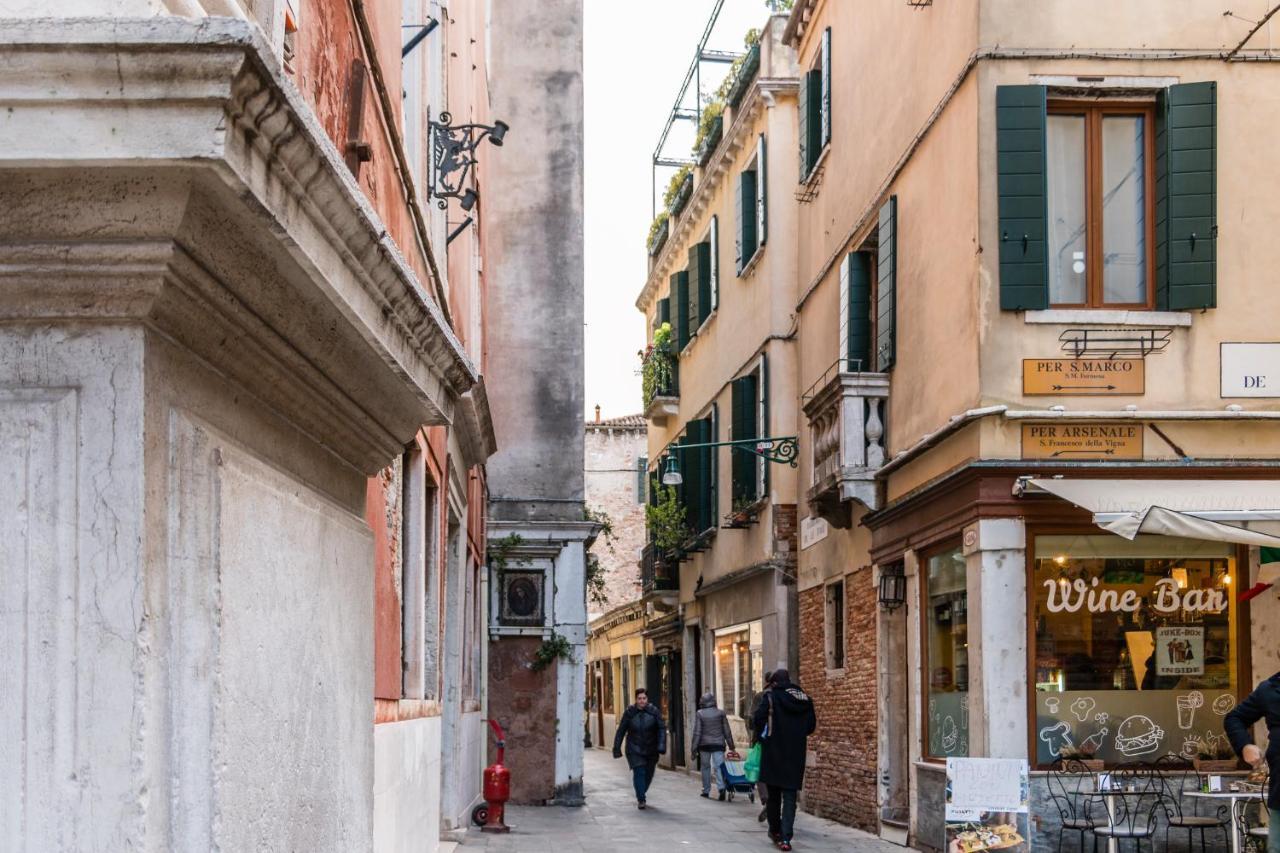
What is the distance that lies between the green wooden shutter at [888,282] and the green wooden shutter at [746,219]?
787cm

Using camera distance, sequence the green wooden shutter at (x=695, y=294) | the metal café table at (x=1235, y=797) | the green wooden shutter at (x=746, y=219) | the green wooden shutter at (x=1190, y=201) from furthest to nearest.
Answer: the green wooden shutter at (x=695, y=294) → the green wooden shutter at (x=746, y=219) → the green wooden shutter at (x=1190, y=201) → the metal café table at (x=1235, y=797)

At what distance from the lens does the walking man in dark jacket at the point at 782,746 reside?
16234mm

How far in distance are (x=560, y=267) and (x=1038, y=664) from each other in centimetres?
1234

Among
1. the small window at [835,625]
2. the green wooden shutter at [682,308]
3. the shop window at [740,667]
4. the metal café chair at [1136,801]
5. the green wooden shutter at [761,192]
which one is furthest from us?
the green wooden shutter at [682,308]

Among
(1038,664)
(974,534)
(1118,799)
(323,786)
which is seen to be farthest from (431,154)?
(323,786)

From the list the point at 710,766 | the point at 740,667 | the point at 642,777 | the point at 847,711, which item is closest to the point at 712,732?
the point at 710,766

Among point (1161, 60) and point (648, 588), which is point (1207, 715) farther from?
point (648, 588)

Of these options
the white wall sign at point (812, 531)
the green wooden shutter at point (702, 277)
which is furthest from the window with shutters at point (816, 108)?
the green wooden shutter at point (702, 277)

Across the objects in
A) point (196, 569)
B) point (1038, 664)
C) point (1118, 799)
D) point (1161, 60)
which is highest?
point (1161, 60)

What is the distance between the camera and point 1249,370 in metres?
13.1

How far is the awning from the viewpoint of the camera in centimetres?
1162

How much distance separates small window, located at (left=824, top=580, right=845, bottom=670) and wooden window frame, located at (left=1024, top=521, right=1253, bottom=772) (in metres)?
6.40

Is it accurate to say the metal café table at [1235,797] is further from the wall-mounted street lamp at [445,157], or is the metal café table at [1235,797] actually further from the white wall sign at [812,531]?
the white wall sign at [812,531]

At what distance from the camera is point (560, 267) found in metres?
24.2
